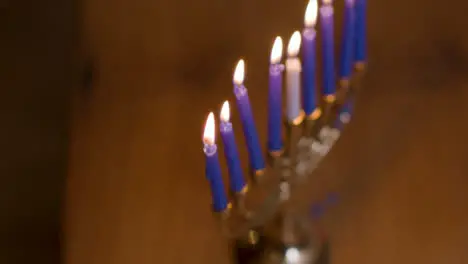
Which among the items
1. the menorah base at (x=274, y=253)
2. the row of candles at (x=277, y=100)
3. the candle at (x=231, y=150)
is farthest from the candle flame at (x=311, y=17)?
the menorah base at (x=274, y=253)

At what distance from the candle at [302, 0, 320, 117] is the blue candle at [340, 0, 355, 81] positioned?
5 centimetres

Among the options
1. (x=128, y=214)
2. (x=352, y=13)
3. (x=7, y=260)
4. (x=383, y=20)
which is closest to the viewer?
(x=352, y=13)

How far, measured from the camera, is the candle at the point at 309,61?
23.3 inches

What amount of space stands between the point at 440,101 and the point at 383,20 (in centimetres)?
15

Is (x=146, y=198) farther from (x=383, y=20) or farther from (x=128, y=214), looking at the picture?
(x=383, y=20)

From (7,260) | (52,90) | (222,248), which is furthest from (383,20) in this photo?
(7,260)

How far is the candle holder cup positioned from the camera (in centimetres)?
63

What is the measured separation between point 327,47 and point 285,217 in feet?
0.59

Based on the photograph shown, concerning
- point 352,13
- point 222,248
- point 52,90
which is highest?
point 52,90

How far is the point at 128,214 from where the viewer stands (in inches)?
29.7

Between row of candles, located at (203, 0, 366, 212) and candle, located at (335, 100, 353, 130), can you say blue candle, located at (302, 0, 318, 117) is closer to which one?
row of candles, located at (203, 0, 366, 212)

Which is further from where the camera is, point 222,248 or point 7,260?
point 7,260

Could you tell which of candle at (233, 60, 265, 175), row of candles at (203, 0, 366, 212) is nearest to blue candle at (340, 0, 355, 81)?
row of candles at (203, 0, 366, 212)

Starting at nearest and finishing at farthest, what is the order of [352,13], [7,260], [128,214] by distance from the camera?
1. [352,13]
2. [128,214]
3. [7,260]
